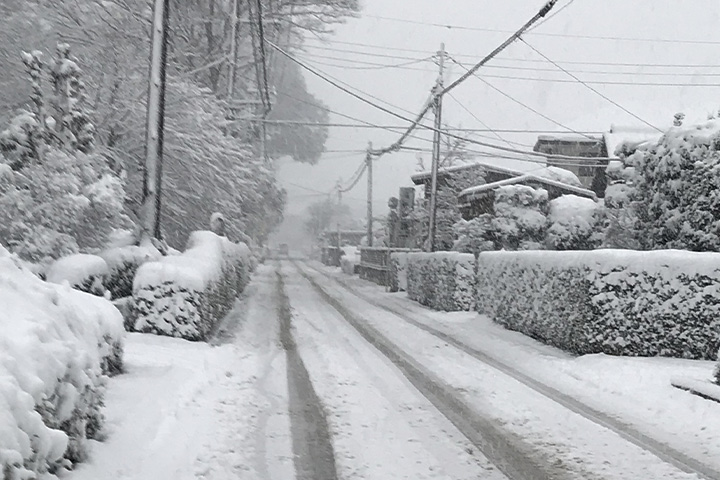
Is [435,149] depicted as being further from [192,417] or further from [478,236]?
[192,417]

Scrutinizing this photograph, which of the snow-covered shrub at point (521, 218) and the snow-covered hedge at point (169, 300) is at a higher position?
the snow-covered shrub at point (521, 218)

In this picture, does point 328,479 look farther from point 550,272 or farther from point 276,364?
point 550,272

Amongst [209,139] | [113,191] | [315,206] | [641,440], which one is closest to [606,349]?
[641,440]

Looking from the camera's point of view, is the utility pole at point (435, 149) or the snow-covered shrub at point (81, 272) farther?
the utility pole at point (435, 149)

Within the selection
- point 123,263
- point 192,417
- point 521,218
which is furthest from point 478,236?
point 192,417

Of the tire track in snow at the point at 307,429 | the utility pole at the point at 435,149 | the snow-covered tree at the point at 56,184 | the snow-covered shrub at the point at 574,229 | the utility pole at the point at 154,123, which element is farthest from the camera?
the utility pole at the point at 435,149

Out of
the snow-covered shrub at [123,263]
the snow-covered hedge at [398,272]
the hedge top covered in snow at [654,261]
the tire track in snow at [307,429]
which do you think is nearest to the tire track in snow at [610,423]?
the hedge top covered in snow at [654,261]

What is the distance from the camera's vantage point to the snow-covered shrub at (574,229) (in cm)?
1892

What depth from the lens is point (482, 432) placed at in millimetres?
5371

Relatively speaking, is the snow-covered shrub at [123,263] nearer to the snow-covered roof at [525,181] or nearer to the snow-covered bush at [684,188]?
the snow-covered bush at [684,188]

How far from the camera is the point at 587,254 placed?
30.9 feet

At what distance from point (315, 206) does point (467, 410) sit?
3940 inches

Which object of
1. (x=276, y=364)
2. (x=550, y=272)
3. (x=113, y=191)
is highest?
(x=113, y=191)

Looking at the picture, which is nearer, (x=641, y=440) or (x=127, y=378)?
(x=641, y=440)
